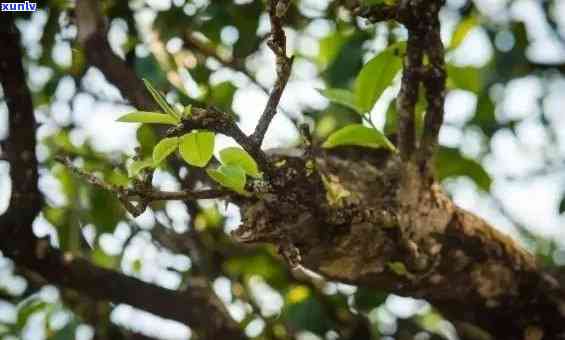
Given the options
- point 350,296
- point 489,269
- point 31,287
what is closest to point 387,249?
point 489,269

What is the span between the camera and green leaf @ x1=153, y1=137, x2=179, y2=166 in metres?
0.55

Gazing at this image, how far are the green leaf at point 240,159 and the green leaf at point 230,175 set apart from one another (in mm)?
14

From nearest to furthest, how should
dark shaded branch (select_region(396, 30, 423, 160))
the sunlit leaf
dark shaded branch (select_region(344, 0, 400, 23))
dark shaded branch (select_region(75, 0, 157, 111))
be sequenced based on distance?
dark shaded branch (select_region(344, 0, 400, 23))
dark shaded branch (select_region(396, 30, 423, 160))
dark shaded branch (select_region(75, 0, 157, 111))
the sunlit leaf

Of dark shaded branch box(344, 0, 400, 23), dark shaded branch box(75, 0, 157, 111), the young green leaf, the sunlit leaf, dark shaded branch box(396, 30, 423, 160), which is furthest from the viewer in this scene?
the sunlit leaf

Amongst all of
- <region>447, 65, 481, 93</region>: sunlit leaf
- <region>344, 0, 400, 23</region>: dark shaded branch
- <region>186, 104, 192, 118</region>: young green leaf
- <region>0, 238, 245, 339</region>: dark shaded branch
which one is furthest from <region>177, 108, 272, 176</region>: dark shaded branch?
<region>447, 65, 481, 93</region>: sunlit leaf

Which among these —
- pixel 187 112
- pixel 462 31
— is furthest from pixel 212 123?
pixel 462 31

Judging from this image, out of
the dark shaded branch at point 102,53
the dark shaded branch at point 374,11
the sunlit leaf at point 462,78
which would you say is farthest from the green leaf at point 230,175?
the sunlit leaf at point 462,78

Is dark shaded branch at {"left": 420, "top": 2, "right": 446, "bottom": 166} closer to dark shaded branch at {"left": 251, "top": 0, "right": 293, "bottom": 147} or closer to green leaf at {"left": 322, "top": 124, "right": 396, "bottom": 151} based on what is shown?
green leaf at {"left": 322, "top": 124, "right": 396, "bottom": 151}

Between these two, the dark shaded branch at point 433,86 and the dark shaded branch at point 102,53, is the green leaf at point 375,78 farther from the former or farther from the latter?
the dark shaded branch at point 102,53

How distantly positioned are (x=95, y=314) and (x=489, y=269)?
0.69 metres

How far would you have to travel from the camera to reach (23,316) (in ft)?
3.92

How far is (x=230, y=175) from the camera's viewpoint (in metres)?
0.56

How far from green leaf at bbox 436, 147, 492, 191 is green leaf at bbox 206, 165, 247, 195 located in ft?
2.14

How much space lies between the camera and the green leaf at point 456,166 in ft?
3.78
